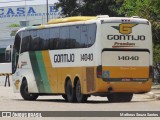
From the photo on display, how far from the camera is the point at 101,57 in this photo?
25.8m

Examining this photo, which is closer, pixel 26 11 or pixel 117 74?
pixel 117 74

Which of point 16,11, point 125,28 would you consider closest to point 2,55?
point 16,11

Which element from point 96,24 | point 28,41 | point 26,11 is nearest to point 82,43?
point 96,24

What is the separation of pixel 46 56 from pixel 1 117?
11.4 m

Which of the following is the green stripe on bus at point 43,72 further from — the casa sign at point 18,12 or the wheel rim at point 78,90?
the casa sign at point 18,12

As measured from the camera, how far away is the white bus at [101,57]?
85.0 ft

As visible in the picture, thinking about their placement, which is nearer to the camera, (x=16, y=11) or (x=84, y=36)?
(x=84, y=36)

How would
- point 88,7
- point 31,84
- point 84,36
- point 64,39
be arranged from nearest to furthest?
point 84,36, point 64,39, point 31,84, point 88,7

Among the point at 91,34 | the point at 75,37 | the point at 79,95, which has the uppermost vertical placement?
the point at 91,34

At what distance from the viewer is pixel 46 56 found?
96.0 ft

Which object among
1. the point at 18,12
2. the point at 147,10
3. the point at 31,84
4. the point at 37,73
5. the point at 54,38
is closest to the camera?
the point at 54,38

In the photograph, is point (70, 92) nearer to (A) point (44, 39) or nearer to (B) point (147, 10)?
(A) point (44, 39)

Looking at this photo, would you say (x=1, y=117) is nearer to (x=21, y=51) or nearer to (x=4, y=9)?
(x=21, y=51)

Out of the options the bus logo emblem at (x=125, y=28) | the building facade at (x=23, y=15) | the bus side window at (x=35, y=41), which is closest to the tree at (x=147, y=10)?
the bus side window at (x=35, y=41)
